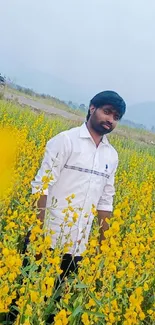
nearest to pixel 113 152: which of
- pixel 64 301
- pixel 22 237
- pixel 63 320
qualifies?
pixel 22 237

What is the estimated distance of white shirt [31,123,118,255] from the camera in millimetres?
2166

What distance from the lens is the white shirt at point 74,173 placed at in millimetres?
2166

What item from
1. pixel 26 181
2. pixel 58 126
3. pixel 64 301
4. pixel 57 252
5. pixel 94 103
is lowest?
pixel 64 301

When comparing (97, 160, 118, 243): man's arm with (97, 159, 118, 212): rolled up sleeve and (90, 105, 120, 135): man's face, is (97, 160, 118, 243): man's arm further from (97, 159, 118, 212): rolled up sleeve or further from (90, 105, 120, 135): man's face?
(90, 105, 120, 135): man's face

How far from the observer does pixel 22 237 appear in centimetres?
284

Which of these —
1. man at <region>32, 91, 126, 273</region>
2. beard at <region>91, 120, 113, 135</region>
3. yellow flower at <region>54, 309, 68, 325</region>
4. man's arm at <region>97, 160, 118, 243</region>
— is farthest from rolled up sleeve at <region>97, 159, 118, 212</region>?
yellow flower at <region>54, 309, 68, 325</region>

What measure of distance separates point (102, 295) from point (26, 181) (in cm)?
162

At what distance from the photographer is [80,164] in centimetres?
224

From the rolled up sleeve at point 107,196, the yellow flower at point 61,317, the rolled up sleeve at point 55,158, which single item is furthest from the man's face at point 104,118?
the yellow flower at point 61,317

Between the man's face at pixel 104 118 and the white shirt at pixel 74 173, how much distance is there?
78mm

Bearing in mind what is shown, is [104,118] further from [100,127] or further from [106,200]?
[106,200]

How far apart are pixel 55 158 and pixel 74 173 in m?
0.17

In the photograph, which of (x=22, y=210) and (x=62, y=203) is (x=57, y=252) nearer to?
(x=62, y=203)

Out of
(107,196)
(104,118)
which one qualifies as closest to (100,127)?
(104,118)
